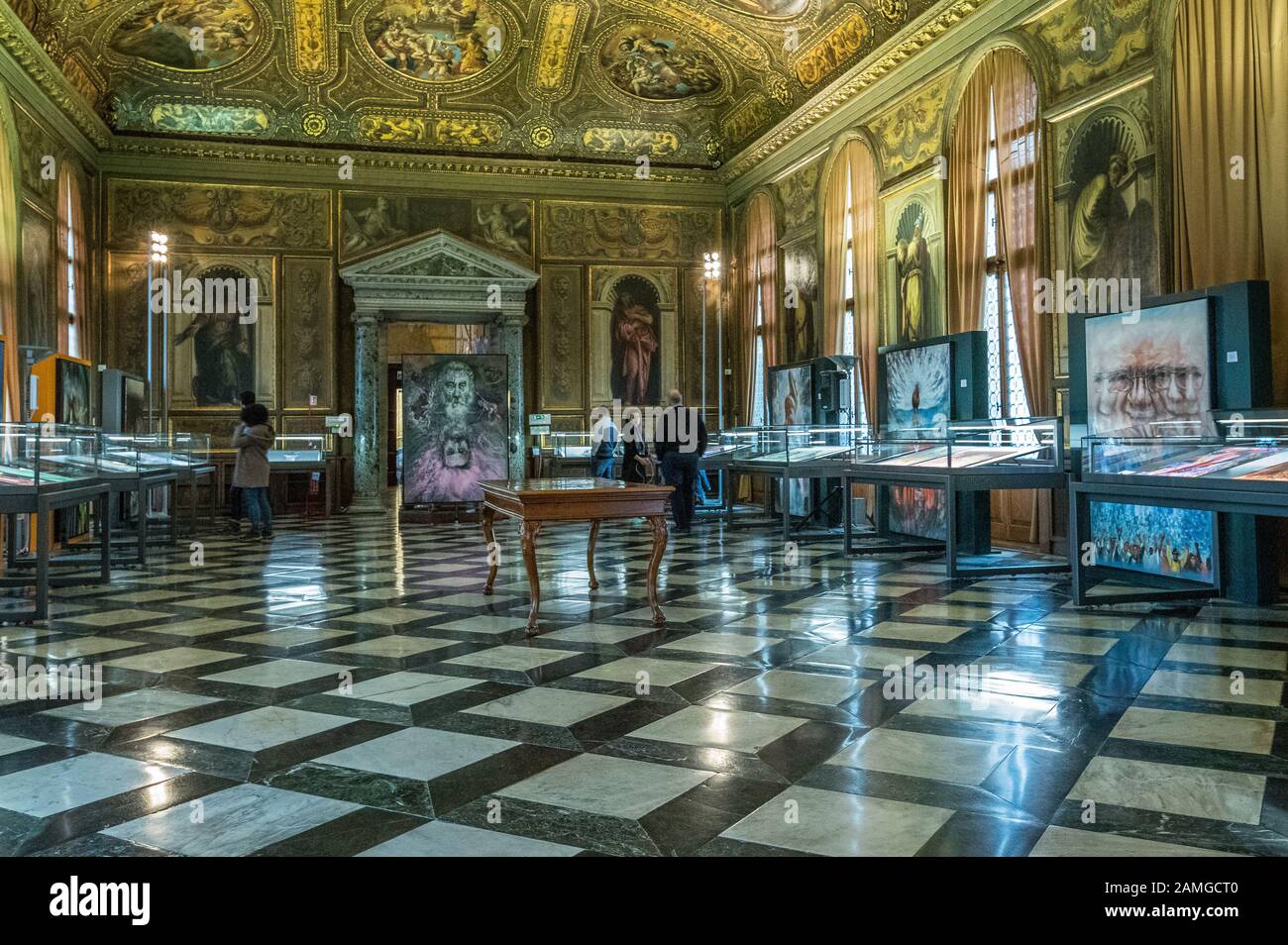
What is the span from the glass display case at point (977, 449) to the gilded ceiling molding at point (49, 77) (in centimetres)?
1121

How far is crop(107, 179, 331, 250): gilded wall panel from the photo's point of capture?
16094 mm

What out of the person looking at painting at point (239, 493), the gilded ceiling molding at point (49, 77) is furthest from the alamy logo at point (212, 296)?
the person looking at painting at point (239, 493)

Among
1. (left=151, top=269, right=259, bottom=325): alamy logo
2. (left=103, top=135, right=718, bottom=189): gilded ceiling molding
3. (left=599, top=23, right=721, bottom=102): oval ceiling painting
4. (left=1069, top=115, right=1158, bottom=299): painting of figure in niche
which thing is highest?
(left=599, top=23, right=721, bottom=102): oval ceiling painting

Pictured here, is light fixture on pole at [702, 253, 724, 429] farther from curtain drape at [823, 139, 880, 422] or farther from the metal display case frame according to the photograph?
the metal display case frame

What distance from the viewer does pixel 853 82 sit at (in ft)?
42.4

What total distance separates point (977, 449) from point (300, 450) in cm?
A: 1247

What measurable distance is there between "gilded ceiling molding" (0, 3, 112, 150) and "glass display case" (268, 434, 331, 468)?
18.6 ft

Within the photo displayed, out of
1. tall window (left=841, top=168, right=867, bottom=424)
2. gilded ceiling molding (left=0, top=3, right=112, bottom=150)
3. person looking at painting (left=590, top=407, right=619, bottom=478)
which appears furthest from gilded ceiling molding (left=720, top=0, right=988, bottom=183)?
gilded ceiling molding (left=0, top=3, right=112, bottom=150)

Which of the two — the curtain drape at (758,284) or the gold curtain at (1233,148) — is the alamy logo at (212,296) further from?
the gold curtain at (1233,148)

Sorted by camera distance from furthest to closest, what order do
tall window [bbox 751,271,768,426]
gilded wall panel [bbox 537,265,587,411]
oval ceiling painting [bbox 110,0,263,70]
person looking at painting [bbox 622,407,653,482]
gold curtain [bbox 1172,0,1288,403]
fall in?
gilded wall panel [bbox 537,265,587,411] < tall window [bbox 751,271,768,426] < oval ceiling painting [bbox 110,0,263,70] < person looking at painting [bbox 622,407,653,482] < gold curtain [bbox 1172,0,1288,403]

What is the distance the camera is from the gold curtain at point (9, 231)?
11227mm

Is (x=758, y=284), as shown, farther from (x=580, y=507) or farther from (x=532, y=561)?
(x=532, y=561)

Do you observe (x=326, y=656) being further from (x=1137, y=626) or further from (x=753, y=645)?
(x=1137, y=626)
